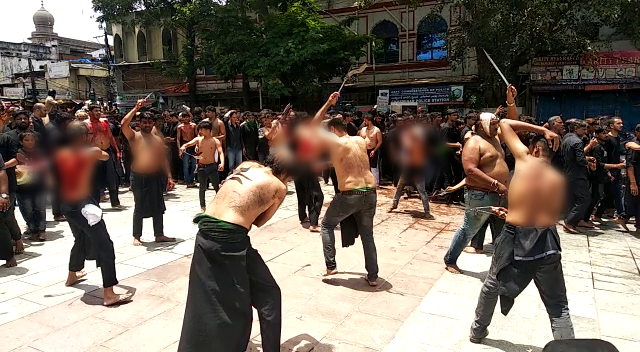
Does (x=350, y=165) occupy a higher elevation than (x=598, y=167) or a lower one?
higher

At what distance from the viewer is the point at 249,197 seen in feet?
9.20

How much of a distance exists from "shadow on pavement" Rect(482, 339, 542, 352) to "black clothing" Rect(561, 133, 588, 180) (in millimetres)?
4080

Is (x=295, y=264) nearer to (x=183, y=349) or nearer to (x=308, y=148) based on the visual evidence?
(x=308, y=148)

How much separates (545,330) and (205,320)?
280cm

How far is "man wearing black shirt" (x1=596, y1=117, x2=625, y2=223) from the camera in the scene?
7.20m

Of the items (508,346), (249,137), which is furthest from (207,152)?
(508,346)

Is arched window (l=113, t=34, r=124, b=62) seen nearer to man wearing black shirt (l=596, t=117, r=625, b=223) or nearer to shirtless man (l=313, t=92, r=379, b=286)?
shirtless man (l=313, t=92, r=379, b=286)

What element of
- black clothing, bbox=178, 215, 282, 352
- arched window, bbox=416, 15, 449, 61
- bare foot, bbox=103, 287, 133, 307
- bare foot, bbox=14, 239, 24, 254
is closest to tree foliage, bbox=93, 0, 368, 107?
arched window, bbox=416, 15, 449, 61

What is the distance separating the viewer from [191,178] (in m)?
10.9

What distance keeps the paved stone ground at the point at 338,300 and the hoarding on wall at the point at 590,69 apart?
1033 cm

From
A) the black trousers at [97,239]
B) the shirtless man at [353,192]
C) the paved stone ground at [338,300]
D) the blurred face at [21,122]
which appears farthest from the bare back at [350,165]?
the blurred face at [21,122]

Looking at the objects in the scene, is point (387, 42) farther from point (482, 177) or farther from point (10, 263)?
point (10, 263)

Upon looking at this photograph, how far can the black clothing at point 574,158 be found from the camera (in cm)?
664

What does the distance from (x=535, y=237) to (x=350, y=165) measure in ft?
6.35
